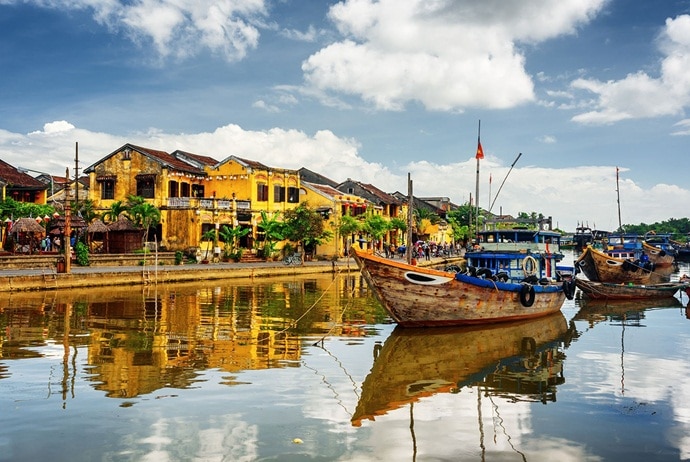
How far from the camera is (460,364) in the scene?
43.0ft

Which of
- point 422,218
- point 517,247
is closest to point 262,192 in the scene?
point 517,247

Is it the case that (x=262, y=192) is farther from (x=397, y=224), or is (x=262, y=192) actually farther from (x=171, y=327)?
(x=171, y=327)

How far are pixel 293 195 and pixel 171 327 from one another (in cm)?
3146

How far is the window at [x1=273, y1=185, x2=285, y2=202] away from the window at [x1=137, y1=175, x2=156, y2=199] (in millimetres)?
8962

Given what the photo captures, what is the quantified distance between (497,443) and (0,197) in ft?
122

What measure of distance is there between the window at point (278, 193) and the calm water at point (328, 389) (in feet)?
88.3

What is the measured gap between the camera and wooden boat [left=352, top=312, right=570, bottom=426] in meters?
10.6

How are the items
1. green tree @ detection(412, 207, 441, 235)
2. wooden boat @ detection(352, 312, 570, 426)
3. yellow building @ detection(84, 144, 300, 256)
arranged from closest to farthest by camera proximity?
wooden boat @ detection(352, 312, 570, 426), yellow building @ detection(84, 144, 300, 256), green tree @ detection(412, 207, 441, 235)

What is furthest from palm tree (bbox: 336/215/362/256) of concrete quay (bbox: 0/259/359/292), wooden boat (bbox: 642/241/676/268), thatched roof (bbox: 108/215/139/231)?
wooden boat (bbox: 642/241/676/268)

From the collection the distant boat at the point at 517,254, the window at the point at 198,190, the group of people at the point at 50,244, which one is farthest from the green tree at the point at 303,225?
the distant boat at the point at 517,254

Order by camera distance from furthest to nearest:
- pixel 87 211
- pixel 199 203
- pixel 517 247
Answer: pixel 87 211 < pixel 199 203 < pixel 517 247

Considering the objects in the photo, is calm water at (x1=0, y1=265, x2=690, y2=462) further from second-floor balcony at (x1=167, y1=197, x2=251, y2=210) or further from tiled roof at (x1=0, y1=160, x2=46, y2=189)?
tiled roof at (x1=0, y1=160, x2=46, y2=189)

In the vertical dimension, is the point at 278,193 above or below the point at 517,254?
above

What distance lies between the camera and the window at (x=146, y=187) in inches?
1649
